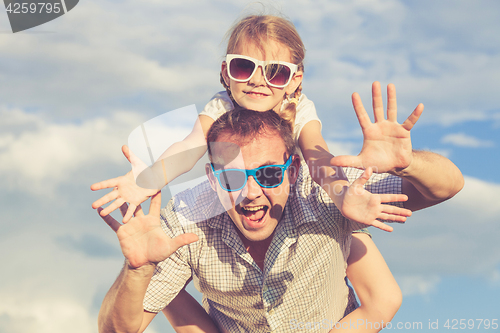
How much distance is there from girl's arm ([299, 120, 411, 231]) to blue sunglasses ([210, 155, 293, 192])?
332 mm

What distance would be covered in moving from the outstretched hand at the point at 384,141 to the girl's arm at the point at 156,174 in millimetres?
1522

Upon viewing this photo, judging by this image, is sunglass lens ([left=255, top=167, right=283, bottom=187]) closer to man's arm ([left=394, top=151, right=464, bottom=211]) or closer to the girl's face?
the girl's face

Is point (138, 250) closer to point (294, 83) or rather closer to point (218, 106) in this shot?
point (218, 106)

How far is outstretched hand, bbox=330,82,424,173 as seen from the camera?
309 centimetres

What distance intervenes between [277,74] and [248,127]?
26.1 inches

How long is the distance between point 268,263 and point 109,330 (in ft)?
5.38

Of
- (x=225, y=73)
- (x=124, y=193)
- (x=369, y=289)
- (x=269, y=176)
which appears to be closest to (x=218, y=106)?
(x=225, y=73)

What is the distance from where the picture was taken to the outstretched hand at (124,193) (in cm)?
318

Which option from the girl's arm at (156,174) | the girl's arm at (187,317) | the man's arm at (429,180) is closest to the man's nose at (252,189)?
the girl's arm at (156,174)

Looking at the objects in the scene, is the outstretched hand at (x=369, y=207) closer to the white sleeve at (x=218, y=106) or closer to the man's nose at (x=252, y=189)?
the man's nose at (x=252, y=189)

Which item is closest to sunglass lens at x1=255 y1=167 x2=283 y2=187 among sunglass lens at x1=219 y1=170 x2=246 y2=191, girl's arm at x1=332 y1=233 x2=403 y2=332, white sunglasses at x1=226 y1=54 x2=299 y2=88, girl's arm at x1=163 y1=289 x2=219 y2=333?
sunglass lens at x1=219 y1=170 x2=246 y2=191

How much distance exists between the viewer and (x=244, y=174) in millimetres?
4016

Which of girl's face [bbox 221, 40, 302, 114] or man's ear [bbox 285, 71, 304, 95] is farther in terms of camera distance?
man's ear [bbox 285, 71, 304, 95]

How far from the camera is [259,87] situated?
4430 mm
